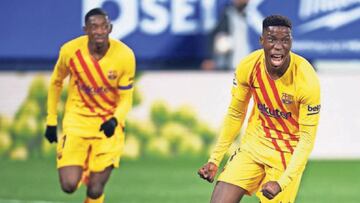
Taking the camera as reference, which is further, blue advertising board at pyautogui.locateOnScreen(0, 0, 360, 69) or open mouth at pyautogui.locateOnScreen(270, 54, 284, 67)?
blue advertising board at pyautogui.locateOnScreen(0, 0, 360, 69)

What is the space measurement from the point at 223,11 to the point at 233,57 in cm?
68

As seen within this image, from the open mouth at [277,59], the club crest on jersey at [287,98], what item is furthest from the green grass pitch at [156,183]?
the open mouth at [277,59]

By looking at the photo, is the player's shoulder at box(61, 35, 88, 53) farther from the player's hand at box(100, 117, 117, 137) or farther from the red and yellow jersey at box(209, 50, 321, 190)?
the red and yellow jersey at box(209, 50, 321, 190)

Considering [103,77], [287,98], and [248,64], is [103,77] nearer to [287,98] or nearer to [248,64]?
[248,64]

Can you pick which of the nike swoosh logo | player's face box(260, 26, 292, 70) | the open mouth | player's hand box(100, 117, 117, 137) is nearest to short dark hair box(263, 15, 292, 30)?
player's face box(260, 26, 292, 70)

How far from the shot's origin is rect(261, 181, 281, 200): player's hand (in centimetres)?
869

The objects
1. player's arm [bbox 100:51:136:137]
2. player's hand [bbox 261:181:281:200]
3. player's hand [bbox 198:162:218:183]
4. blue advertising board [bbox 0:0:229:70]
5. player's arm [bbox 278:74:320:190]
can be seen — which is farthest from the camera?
blue advertising board [bbox 0:0:229:70]

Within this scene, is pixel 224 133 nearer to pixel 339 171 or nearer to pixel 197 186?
pixel 197 186

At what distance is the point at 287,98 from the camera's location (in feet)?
30.7

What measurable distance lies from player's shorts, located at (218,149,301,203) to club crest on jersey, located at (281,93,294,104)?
53 cm

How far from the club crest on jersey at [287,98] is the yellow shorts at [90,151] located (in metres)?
2.83

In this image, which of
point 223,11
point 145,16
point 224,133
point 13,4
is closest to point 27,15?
point 13,4

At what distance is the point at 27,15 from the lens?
59.1 feet

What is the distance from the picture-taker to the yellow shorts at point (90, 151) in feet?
38.6
